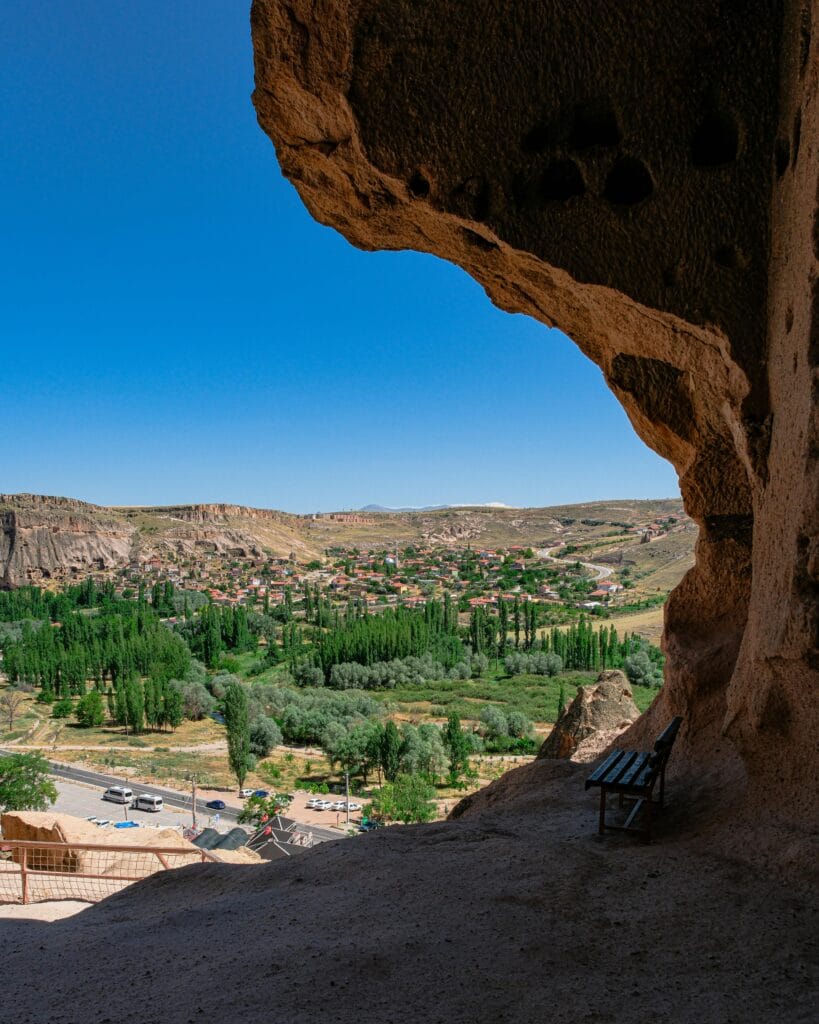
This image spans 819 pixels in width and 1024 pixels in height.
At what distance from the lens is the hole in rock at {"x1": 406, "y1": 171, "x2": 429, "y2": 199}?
609cm

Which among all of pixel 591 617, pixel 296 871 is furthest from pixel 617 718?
pixel 591 617

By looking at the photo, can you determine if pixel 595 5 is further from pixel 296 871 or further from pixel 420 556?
pixel 420 556

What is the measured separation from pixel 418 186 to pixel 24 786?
28272mm

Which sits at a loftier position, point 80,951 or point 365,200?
point 365,200

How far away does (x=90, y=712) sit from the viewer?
45625 mm

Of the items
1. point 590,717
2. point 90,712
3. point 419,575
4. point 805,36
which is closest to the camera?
point 805,36

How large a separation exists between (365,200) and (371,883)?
19.6 feet

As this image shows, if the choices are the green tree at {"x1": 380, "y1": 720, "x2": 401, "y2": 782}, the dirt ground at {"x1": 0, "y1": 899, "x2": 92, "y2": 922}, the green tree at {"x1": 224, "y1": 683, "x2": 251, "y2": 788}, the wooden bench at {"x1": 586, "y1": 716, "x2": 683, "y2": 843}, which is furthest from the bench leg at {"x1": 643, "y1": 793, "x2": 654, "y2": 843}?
the green tree at {"x1": 224, "y1": 683, "x2": 251, "y2": 788}

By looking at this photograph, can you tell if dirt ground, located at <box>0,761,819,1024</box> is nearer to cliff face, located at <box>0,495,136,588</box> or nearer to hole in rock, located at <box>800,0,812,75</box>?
hole in rock, located at <box>800,0,812,75</box>

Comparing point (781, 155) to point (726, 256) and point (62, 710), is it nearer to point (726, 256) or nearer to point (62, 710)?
point (726, 256)

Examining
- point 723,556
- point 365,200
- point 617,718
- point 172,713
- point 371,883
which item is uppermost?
point 365,200

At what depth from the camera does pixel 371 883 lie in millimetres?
4941

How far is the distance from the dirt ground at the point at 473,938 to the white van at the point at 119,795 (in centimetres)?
2786

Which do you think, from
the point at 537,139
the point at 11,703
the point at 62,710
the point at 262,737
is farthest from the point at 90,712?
the point at 537,139
